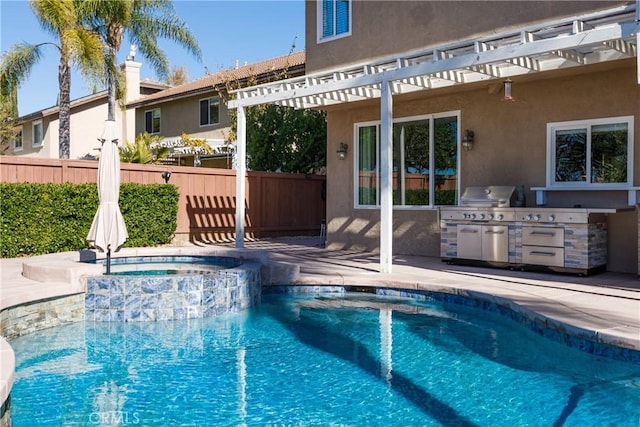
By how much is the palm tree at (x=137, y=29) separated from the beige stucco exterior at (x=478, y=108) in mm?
8416

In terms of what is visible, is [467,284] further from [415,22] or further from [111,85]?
[111,85]

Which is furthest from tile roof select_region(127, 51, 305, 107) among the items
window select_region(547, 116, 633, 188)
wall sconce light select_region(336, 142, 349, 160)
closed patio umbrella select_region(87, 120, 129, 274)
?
closed patio umbrella select_region(87, 120, 129, 274)

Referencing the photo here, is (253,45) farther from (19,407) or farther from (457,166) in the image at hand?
(19,407)


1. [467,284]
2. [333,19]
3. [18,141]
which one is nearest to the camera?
[467,284]

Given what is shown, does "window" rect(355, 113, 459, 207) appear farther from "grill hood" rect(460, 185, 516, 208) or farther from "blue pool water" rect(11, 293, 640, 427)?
"blue pool water" rect(11, 293, 640, 427)

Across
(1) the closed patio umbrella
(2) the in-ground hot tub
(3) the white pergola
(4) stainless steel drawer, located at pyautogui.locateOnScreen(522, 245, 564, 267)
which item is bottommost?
(2) the in-ground hot tub

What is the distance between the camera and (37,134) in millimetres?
31609

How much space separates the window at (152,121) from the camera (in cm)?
2870

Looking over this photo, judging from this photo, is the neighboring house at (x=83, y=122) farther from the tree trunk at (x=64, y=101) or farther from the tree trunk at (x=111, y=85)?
the tree trunk at (x=64, y=101)

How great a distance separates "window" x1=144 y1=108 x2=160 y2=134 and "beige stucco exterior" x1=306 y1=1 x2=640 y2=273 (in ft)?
51.8

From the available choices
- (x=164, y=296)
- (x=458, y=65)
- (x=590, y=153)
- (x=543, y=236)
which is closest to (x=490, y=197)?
(x=543, y=236)

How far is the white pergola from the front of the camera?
8.24 metres

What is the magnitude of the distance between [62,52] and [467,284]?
15179 millimetres

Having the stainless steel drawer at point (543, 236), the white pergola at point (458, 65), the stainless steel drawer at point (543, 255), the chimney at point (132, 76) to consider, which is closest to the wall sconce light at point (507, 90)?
the white pergola at point (458, 65)
